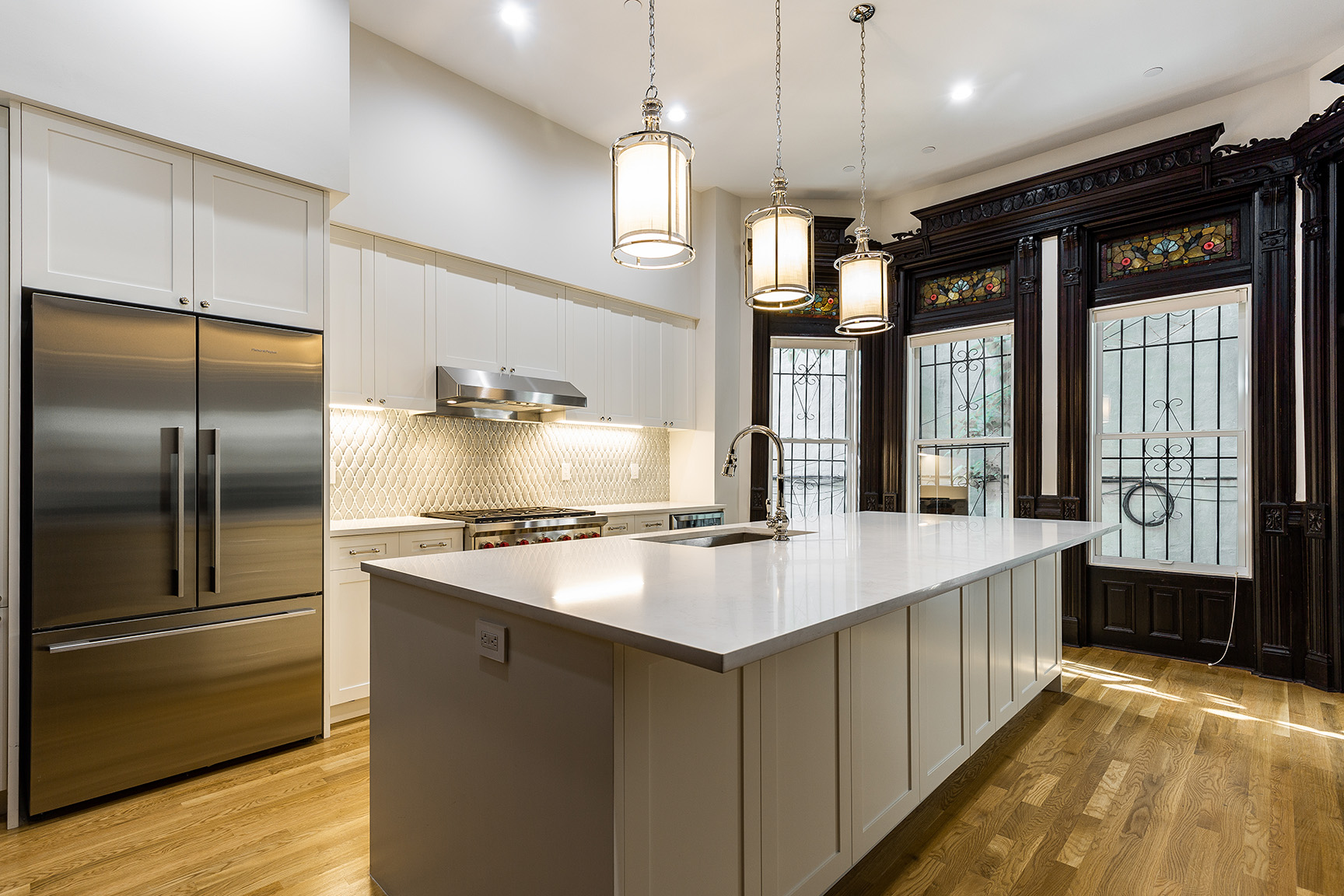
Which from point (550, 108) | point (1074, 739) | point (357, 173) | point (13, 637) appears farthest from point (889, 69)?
point (13, 637)

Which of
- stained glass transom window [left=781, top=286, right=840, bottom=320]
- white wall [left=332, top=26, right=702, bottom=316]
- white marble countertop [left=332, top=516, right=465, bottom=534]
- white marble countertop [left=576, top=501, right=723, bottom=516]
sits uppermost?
white wall [left=332, top=26, right=702, bottom=316]

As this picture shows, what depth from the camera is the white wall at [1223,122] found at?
377 centimetres

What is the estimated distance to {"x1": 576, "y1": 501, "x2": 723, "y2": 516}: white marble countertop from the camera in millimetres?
4541

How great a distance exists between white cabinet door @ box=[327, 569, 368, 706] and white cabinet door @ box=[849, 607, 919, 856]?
2419 millimetres

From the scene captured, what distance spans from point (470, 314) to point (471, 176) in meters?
0.84

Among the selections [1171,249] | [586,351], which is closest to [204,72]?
[586,351]

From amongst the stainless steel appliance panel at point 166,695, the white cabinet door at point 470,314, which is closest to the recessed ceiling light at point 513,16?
the white cabinet door at point 470,314

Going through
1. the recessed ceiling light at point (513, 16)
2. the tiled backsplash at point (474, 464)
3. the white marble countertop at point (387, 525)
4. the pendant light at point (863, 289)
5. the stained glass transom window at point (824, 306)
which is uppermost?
the recessed ceiling light at point (513, 16)

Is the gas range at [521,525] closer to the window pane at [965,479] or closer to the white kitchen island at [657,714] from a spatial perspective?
the white kitchen island at [657,714]

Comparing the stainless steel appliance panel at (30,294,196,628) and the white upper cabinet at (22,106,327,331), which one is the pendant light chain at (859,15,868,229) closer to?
the white upper cabinet at (22,106,327,331)

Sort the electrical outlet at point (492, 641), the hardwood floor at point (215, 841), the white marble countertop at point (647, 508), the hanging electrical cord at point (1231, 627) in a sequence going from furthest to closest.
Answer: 1. the white marble countertop at point (647, 508)
2. the hanging electrical cord at point (1231, 627)
3. the hardwood floor at point (215, 841)
4. the electrical outlet at point (492, 641)

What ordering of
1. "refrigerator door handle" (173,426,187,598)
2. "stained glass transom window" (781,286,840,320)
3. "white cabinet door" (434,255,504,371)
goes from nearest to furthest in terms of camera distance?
"refrigerator door handle" (173,426,187,598)
"white cabinet door" (434,255,504,371)
"stained glass transom window" (781,286,840,320)

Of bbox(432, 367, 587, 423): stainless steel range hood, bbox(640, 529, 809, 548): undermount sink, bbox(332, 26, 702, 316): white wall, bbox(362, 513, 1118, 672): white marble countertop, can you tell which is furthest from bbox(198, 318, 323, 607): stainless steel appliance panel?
bbox(640, 529, 809, 548): undermount sink

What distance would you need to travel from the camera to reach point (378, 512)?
12.5 feet
